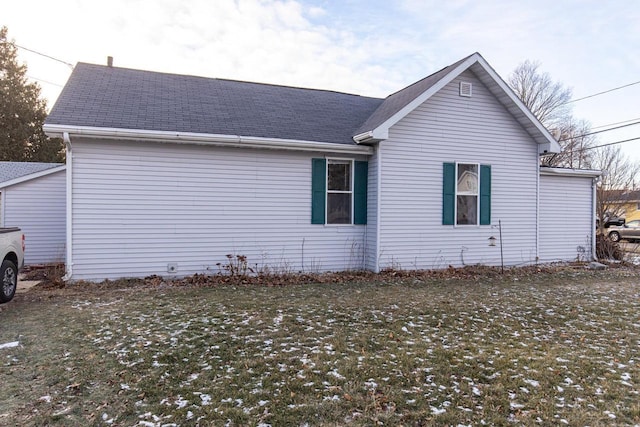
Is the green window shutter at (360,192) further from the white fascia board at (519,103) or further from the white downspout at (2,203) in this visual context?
the white downspout at (2,203)

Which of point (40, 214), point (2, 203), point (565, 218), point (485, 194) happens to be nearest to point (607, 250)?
point (565, 218)

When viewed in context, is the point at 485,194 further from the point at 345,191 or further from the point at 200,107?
the point at 200,107

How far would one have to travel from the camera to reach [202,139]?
25.2ft

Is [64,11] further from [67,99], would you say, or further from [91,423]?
[91,423]

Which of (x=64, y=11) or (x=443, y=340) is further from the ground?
(x=64, y=11)

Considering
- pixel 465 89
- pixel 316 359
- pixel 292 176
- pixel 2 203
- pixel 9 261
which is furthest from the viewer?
pixel 2 203

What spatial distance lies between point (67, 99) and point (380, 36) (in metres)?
9.94

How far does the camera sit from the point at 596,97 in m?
24.3

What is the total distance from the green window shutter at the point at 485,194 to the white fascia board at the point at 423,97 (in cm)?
236

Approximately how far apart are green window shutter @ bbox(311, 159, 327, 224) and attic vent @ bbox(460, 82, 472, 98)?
392 centimetres

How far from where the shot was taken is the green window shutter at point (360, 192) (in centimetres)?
914

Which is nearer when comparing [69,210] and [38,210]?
[69,210]

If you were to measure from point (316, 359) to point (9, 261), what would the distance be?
5.60 meters

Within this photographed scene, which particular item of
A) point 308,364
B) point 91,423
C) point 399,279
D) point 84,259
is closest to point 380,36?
point 399,279
